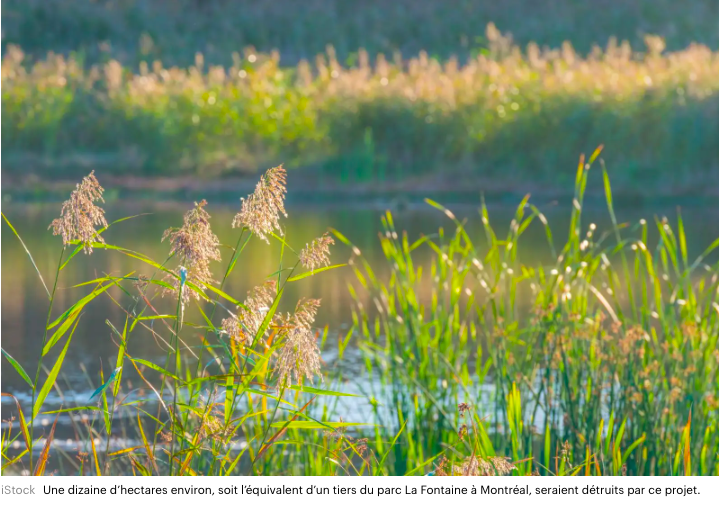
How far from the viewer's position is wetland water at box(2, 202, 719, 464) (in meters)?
3.89

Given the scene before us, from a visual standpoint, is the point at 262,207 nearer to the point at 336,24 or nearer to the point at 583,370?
the point at 583,370

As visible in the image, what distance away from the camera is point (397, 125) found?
8.57m

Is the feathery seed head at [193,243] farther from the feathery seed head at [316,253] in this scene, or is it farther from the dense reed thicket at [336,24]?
the dense reed thicket at [336,24]

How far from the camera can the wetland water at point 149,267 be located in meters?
3.89

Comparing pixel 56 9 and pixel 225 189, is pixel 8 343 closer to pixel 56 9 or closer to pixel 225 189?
pixel 225 189

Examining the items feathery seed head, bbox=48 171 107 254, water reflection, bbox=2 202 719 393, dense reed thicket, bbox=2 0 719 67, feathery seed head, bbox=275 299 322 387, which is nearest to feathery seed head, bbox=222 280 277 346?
feathery seed head, bbox=275 299 322 387

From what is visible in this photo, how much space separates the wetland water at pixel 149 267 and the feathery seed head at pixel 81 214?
0.85 m

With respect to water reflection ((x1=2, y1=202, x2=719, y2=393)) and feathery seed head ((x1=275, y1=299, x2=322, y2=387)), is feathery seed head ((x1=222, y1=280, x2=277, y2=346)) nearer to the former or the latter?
feathery seed head ((x1=275, y1=299, x2=322, y2=387))

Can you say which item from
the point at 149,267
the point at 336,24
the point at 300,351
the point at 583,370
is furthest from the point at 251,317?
the point at 336,24

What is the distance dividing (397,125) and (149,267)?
3736mm

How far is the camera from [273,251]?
5750mm

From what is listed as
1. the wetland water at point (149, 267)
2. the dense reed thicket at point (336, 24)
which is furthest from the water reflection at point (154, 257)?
the dense reed thicket at point (336, 24)

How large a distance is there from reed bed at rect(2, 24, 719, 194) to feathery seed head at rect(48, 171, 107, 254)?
693 centimetres
